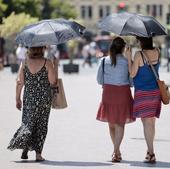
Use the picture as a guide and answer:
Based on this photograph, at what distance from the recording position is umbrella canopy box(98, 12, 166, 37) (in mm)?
11398

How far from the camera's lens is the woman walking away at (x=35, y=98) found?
11.5 metres

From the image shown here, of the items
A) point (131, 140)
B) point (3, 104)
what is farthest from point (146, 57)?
point (3, 104)

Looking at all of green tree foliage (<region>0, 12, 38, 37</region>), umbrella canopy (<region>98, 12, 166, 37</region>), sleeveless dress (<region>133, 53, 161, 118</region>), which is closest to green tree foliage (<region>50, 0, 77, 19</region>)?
green tree foliage (<region>0, 12, 38, 37</region>)

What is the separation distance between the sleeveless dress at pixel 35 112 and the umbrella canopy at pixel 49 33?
1.14ft

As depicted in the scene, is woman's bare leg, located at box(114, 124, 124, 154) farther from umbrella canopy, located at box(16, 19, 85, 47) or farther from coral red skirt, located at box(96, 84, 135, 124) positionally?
umbrella canopy, located at box(16, 19, 85, 47)

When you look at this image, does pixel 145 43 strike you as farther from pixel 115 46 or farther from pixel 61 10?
pixel 61 10

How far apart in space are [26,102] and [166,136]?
392 centimetres

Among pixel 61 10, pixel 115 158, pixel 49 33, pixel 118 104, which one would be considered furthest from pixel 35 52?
pixel 61 10

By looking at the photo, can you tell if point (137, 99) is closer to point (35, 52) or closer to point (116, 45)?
point (116, 45)

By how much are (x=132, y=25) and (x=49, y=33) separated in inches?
43.3

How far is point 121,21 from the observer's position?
11.7 metres

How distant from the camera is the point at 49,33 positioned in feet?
38.1

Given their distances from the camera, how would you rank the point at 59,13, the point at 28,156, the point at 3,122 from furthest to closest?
the point at 59,13 < the point at 3,122 < the point at 28,156

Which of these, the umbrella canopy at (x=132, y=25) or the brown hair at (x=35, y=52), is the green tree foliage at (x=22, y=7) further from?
the brown hair at (x=35, y=52)
